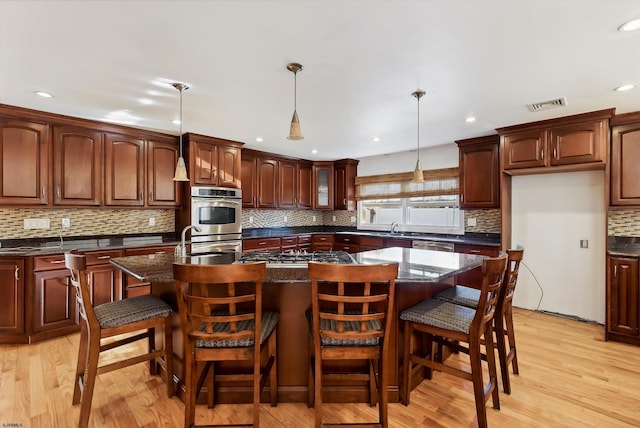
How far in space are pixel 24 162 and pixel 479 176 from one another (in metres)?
5.28

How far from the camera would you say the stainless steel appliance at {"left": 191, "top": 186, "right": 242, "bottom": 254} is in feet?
13.5

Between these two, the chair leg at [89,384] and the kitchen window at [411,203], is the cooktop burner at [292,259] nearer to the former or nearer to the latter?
the chair leg at [89,384]

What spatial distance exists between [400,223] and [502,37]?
3.90 metres

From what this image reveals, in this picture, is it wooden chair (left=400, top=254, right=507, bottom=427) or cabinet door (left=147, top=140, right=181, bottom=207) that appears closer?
wooden chair (left=400, top=254, right=507, bottom=427)

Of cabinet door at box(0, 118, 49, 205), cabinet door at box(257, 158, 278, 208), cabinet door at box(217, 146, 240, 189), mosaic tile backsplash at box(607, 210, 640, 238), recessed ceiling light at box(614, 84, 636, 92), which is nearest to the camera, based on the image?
recessed ceiling light at box(614, 84, 636, 92)

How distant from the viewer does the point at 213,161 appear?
4.35m

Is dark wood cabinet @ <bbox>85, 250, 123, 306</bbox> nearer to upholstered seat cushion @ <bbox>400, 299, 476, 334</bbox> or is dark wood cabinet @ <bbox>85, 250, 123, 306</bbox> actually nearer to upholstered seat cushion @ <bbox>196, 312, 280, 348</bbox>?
upholstered seat cushion @ <bbox>196, 312, 280, 348</bbox>

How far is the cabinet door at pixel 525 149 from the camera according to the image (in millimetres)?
3473

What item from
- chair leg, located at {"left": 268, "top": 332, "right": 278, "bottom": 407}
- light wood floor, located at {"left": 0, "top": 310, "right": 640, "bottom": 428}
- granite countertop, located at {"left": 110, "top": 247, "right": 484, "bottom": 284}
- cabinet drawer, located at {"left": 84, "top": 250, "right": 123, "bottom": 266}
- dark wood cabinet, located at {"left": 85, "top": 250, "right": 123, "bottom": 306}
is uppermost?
granite countertop, located at {"left": 110, "top": 247, "right": 484, "bottom": 284}

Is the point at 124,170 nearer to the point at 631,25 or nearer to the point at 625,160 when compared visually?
the point at 631,25

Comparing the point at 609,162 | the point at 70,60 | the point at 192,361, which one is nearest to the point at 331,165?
the point at 609,162

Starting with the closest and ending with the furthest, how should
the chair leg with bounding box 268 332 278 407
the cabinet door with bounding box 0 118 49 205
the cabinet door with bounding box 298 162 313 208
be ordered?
the chair leg with bounding box 268 332 278 407 → the cabinet door with bounding box 0 118 49 205 → the cabinet door with bounding box 298 162 313 208

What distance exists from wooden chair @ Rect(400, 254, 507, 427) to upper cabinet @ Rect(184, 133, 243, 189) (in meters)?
3.29

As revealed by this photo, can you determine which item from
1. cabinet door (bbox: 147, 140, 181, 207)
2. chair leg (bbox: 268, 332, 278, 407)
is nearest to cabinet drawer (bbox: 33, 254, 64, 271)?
cabinet door (bbox: 147, 140, 181, 207)
